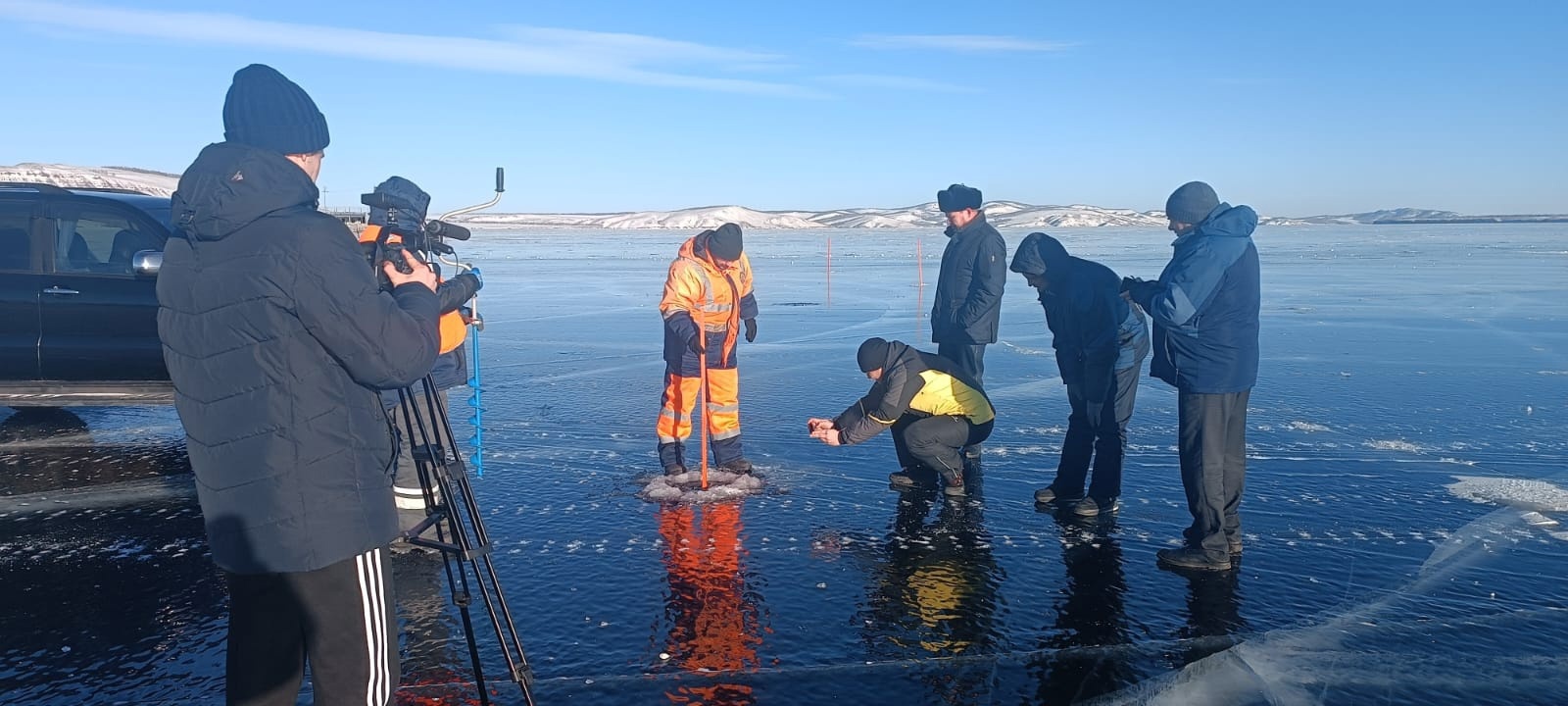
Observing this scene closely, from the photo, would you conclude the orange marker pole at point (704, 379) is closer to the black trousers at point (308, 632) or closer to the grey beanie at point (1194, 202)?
the grey beanie at point (1194, 202)

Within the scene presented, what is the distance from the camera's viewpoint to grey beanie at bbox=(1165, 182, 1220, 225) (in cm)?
491

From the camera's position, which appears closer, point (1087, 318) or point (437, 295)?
point (437, 295)

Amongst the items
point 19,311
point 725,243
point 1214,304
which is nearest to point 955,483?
point 1214,304

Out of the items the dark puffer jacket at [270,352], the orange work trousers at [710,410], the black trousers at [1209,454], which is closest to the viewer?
the dark puffer jacket at [270,352]

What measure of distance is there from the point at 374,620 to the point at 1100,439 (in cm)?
424

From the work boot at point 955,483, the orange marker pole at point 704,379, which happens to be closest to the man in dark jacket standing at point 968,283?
the work boot at point 955,483

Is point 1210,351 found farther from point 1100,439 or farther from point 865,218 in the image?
point 865,218

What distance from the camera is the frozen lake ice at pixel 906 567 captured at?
3.64 meters

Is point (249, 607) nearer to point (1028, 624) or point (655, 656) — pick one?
point (655, 656)

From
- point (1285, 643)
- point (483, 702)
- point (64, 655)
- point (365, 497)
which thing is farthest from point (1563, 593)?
point (64, 655)

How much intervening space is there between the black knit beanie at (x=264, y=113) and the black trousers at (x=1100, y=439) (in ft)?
14.4

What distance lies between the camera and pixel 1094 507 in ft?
18.2

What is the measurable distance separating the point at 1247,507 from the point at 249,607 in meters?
5.15

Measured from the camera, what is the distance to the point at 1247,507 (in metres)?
5.70
